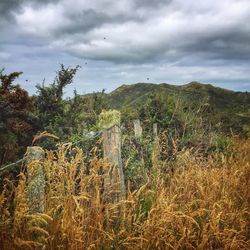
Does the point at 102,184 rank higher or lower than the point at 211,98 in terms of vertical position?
lower

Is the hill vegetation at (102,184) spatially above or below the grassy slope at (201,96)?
below

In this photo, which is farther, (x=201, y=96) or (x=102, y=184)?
(x=201, y=96)

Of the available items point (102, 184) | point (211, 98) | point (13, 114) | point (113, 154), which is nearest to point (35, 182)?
point (113, 154)

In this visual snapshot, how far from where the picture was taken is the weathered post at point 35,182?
11.4 feet

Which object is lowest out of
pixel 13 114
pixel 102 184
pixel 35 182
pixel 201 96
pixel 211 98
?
pixel 102 184

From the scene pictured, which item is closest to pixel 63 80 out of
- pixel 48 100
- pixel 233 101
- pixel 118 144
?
pixel 48 100

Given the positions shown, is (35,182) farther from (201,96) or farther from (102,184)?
(201,96)

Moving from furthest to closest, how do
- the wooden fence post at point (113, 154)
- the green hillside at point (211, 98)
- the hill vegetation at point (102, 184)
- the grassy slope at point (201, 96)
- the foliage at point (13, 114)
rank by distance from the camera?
the grassy slope at point (201, 96) → the green hillside at point (211, 98) → the foliage at point (13, 114) → the wooden fence post at point (113, 154) → the hill vegetation at point (102, 184)

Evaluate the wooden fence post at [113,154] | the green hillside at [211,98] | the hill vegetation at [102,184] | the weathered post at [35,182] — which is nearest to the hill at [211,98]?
the green hillside at [211,98]

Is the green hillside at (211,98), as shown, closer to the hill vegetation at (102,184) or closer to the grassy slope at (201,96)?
the grassy slope at (201,96)

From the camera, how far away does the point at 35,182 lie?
11.9 feet

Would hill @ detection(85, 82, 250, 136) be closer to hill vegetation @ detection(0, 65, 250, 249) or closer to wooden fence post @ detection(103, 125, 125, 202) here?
hill vegetation @ detection(0, 65, 250, 249)

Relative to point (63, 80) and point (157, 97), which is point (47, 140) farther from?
point (157, 97)

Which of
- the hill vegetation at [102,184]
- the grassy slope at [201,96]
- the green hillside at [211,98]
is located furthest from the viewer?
the grassy slope at [201,96]
